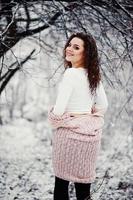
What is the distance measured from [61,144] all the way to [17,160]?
19.1 feet

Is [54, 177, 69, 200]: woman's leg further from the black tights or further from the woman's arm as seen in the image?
the woman's arm

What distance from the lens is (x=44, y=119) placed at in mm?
17469

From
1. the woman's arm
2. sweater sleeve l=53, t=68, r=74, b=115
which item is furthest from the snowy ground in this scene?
sweater sleeve l=53, t=68, r=74, b=115

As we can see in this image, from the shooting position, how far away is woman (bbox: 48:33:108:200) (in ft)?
12.0

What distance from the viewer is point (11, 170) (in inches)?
314

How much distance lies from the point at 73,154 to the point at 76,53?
0.87 metres

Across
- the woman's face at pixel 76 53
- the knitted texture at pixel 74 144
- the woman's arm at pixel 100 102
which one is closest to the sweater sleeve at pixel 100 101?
the woman's arm at pixel 100 102

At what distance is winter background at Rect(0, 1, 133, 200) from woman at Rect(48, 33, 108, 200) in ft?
1.93

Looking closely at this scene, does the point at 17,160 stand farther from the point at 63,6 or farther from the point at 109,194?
the point at 63,6

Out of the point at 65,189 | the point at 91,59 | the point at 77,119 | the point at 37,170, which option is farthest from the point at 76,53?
the point at 37,170

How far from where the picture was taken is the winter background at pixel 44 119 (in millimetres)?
5348

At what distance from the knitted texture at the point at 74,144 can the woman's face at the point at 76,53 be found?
18.0 inches

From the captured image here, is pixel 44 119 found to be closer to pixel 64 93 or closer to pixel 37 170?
pixel 37 170

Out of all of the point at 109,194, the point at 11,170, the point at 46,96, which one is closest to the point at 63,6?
the point at 109,194
